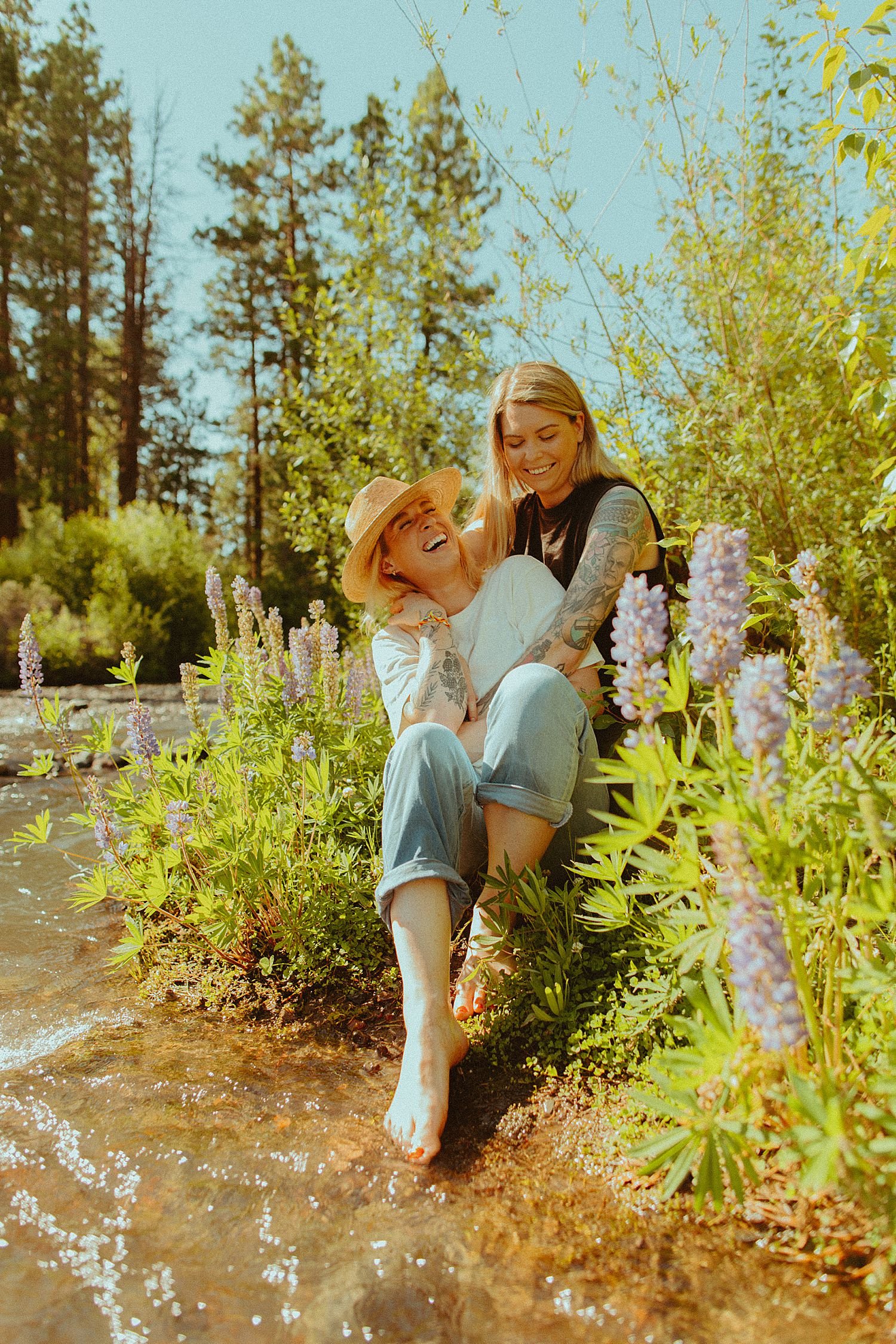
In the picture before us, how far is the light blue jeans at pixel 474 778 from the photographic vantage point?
2.07 meters

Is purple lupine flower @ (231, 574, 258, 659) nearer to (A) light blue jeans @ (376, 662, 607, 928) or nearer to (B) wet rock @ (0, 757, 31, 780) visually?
(A) light blue jeans @ (376, 662, 607, 928)

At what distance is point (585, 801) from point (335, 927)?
0.91 m

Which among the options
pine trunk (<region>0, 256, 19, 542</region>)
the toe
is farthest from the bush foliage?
pine trunk (<region>0, 256, 19, 542</region>)

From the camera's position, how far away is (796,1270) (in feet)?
4.26

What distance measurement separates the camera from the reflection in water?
130cm

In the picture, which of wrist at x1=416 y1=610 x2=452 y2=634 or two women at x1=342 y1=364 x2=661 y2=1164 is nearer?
two women at x1=342 y1=364 x2=661 y2=1164

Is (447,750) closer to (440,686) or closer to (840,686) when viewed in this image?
(440,686)

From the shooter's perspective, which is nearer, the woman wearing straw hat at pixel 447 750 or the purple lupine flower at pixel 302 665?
the woman wearing straw hat at pixel 447 750

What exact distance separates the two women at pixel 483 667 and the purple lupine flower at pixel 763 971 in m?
0.56

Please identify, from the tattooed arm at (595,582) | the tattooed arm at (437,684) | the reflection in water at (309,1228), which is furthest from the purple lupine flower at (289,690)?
the reflection in water at (309,1228)

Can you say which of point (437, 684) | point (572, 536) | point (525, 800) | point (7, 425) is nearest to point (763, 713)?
point (525, 800)

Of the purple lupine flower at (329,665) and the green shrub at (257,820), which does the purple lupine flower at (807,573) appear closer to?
the green shrub at (257,820)

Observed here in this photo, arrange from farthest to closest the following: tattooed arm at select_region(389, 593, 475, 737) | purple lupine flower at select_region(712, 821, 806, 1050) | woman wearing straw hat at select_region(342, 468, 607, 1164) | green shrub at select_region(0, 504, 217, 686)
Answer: green shrub at select_region(0, 504, 217, 686) < tattooed arm at select_region(389, 593, 475, 737) < woman wearing straw hat at select_region(342, 468, 607, 1164) < purple lupine flower at select_region(712, 821, 806, 1050)

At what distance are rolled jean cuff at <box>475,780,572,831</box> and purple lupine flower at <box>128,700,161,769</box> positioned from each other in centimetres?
121
